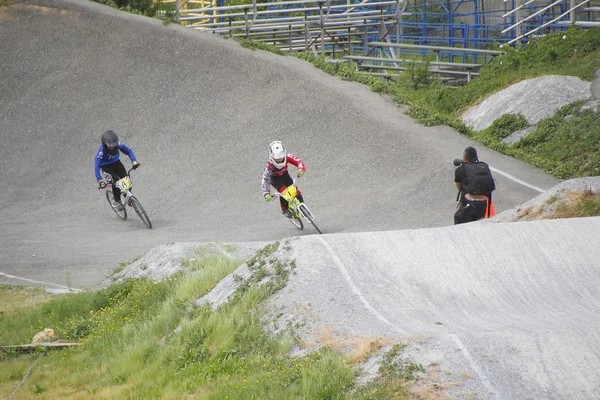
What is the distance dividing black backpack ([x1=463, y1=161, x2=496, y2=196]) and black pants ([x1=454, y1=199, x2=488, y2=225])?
20 centimetres

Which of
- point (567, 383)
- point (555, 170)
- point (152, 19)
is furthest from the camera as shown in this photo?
point (152, 19)

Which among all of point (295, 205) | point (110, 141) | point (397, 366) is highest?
point (110, 141)

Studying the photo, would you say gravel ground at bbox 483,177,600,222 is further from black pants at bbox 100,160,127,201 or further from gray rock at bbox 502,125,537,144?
black pants at bbox 100,160,127,201

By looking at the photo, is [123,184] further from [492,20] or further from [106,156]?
[492,20]

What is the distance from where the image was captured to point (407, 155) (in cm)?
2125

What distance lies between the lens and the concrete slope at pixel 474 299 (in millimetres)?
6605

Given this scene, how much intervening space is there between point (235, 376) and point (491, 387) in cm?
266

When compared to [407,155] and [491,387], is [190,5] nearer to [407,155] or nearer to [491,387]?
[407,155]

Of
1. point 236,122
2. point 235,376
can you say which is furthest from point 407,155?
point 235,376

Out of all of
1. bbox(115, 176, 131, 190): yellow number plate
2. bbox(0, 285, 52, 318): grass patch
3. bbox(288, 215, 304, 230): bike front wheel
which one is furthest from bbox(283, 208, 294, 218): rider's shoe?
bbox(0, 285, 52, 318): grass patch

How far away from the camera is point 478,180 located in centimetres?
1409

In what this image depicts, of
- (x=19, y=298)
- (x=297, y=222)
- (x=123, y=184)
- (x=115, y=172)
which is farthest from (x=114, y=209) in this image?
(x=19, y=298)

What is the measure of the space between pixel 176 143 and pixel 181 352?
16.3 m

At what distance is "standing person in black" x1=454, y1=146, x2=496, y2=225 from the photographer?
14.1 metres
